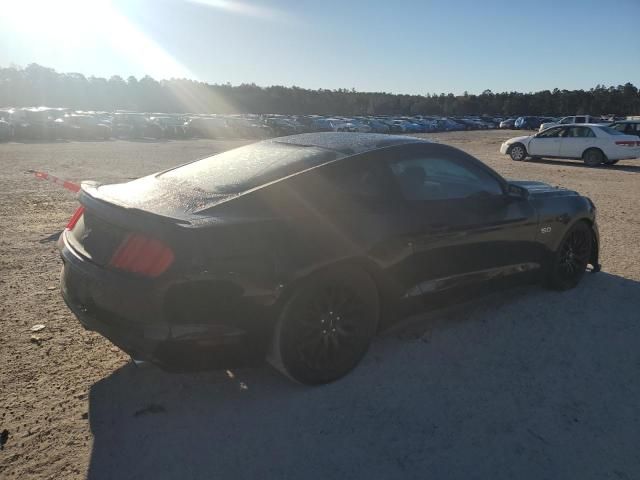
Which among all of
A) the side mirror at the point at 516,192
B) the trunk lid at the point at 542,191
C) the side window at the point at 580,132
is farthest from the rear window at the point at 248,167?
the side window at the point at 580,132

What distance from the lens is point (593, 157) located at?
1761 cm

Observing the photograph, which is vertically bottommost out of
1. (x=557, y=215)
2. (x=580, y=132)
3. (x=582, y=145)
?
(x=582, y=145)

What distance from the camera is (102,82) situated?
307 feet

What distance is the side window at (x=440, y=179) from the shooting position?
3.69 metres

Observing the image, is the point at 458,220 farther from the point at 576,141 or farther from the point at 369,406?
the point at 576,141

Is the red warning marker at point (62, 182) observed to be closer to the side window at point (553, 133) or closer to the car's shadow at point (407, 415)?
the car's shadow at point (407, 415)

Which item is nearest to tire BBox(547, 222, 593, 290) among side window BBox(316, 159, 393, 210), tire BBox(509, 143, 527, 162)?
side window BBox(316, 159, 393, 210)

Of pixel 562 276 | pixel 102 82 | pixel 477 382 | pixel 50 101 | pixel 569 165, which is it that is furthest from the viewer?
pixel 102 82

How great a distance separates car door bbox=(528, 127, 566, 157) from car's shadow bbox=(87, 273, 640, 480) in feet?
53.3

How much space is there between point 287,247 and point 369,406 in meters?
1.08

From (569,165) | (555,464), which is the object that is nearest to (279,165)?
(555,464)

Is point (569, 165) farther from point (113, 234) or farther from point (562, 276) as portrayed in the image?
point (113, 234)

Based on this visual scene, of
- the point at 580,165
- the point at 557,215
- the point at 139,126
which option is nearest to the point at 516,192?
the point at 557,215

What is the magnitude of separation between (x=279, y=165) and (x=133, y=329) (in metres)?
1.44
